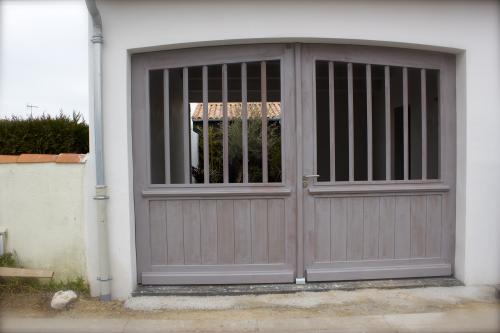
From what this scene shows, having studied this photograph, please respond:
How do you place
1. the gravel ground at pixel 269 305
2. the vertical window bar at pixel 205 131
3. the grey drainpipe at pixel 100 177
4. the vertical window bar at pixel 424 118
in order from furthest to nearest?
the vertical window bar at pixel 424 118 → the vertical window bar at pixel 205 131 → the grey drainpipe at pixel 100 177 → the gravel ground at pixel 269 305

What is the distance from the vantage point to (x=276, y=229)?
4.32 m

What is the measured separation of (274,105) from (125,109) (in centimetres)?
183

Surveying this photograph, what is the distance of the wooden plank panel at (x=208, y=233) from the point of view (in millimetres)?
4312

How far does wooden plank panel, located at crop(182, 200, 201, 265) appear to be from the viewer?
4309 millimetres

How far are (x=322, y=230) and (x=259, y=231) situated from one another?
2.16ft

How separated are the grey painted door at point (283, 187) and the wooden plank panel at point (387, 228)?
0.01 meters

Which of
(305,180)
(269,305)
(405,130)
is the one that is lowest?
(269,305)

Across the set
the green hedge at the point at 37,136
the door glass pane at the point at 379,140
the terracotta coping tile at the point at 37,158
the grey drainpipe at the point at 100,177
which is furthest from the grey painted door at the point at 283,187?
the green hedge at the point at 37,136

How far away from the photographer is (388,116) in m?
4.38

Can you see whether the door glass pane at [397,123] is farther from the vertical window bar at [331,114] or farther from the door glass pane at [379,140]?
the vertical window bar at [331,114]

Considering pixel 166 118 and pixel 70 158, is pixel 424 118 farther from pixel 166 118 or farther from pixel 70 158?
pixel 70 158

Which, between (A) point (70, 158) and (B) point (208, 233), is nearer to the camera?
(A) point (70, 158)

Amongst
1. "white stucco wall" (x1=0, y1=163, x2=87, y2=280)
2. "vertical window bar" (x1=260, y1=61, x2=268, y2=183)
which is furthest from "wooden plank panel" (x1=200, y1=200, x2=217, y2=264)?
"white stucco wall" (x1=0, y1=163, x2=87, y2=280)

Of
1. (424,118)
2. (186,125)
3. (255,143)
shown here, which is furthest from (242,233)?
(424,118)
